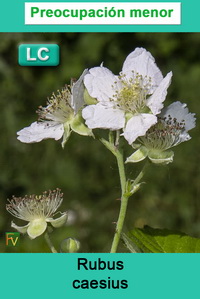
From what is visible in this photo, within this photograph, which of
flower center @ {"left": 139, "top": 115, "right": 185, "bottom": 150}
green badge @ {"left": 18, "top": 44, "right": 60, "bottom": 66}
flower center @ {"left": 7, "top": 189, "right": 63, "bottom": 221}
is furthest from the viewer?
green badge @ {"left": 18, "top": 44, "right": 60, "bottom": 66}

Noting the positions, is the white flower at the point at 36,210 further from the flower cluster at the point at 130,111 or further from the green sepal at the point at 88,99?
the green sepal at the point at 88,99

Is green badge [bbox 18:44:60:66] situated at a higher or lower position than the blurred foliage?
higher

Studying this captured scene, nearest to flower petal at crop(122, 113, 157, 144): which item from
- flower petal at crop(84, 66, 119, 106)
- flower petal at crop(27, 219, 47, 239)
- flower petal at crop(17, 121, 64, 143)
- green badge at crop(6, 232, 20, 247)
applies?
flower petal at crop(84, 66, 119, 106)

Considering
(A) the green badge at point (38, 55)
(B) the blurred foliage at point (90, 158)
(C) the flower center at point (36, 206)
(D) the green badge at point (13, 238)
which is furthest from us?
(B) the blurred foliage at point (90, 158)

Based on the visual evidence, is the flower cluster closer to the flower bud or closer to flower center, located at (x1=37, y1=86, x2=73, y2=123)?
flower center, located at (x1=37, y1=86, x2=73, y2=123)

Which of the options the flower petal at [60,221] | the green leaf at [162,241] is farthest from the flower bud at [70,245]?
the green leaf at [162,241]

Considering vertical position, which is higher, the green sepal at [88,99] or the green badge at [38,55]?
the green badge at [38,55]

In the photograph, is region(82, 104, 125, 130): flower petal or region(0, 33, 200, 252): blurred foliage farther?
region(0, 33, 200, 252): blurred foliage
